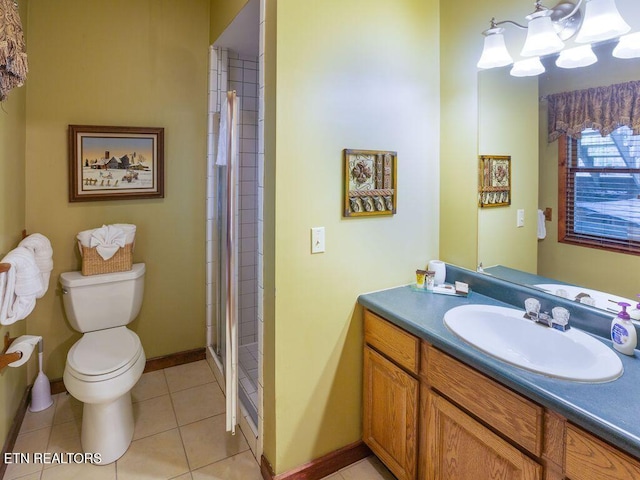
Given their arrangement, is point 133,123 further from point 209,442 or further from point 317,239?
point 209,442

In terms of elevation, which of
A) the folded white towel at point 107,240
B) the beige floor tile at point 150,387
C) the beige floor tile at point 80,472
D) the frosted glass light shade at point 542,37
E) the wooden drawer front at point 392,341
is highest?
the frosted glass light shade at point 542,37

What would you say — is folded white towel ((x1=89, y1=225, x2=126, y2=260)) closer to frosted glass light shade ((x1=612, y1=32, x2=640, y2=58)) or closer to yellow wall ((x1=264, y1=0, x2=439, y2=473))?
yellow wall ((x1=264, y1=0, x2=439, y2=473))

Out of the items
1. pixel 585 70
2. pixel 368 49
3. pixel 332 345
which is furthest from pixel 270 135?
pixel 585 70

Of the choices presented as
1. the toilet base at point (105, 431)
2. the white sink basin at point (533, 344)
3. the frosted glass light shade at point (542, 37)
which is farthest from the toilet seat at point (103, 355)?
the frosted glass light shade at point (542, 37)

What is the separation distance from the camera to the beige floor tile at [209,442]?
1.94 m

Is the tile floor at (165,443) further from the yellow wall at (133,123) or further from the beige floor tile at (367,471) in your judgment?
the yellow wall at (133,123)

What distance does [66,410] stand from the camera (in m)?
2.32

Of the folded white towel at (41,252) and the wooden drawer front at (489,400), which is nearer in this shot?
the wooden drawer front at (489,400)

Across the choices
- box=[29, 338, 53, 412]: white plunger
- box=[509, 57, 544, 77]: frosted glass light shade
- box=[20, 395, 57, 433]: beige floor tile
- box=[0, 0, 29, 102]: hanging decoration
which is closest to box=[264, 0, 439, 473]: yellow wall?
box=[509, 57, 544, 77]: frosted glass light shade

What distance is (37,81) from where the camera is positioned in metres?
2.28

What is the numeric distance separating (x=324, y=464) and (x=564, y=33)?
220 cm

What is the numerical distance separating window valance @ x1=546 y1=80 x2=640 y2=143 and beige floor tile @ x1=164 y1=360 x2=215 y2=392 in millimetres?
2582

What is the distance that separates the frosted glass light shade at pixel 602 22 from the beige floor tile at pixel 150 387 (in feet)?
9.75

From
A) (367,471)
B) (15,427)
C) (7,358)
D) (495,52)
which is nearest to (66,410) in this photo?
(15,427)
